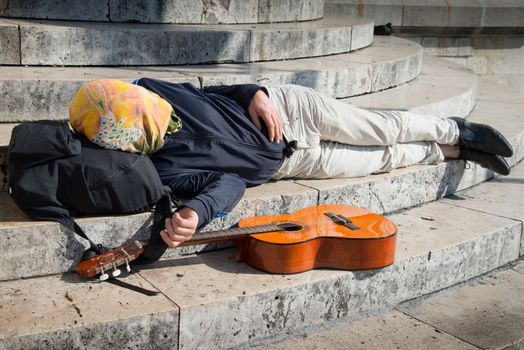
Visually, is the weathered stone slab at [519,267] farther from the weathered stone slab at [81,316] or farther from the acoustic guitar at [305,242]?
the weathered stone slab at [81,316]

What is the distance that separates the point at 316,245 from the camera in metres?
3.55

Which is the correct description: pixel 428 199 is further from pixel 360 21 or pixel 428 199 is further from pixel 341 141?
pixel 360 21

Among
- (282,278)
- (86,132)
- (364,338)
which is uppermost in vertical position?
(86,132)

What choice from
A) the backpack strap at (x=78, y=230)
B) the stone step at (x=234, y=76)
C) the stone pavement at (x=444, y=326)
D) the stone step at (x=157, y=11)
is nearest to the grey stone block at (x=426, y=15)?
the stone step at (x=234, y=76)

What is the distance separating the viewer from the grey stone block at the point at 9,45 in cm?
472

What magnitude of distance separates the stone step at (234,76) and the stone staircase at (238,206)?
0.01m

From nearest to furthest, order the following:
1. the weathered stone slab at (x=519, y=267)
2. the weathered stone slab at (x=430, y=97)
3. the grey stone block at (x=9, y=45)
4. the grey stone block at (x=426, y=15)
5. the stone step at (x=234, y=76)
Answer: the stone step at (x=234, y=76) → the weathered stone slab at (x=519, y=267) → the grey stone block at (x=9, y=45) → the weathered stone slab at (x=430, y=97) → the grey stone block at (x=426, y=15)

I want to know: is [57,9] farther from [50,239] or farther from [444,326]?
[444,326]

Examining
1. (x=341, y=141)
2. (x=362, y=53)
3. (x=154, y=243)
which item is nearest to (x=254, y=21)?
(x=362, y=53)

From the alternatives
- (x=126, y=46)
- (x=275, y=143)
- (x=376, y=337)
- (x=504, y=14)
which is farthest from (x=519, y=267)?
(x=504, y=14)

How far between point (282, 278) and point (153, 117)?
3.01ft

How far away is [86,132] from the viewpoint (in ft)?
11.0

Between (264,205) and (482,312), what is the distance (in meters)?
1.20

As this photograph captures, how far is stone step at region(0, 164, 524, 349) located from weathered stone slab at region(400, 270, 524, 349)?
0.10m
